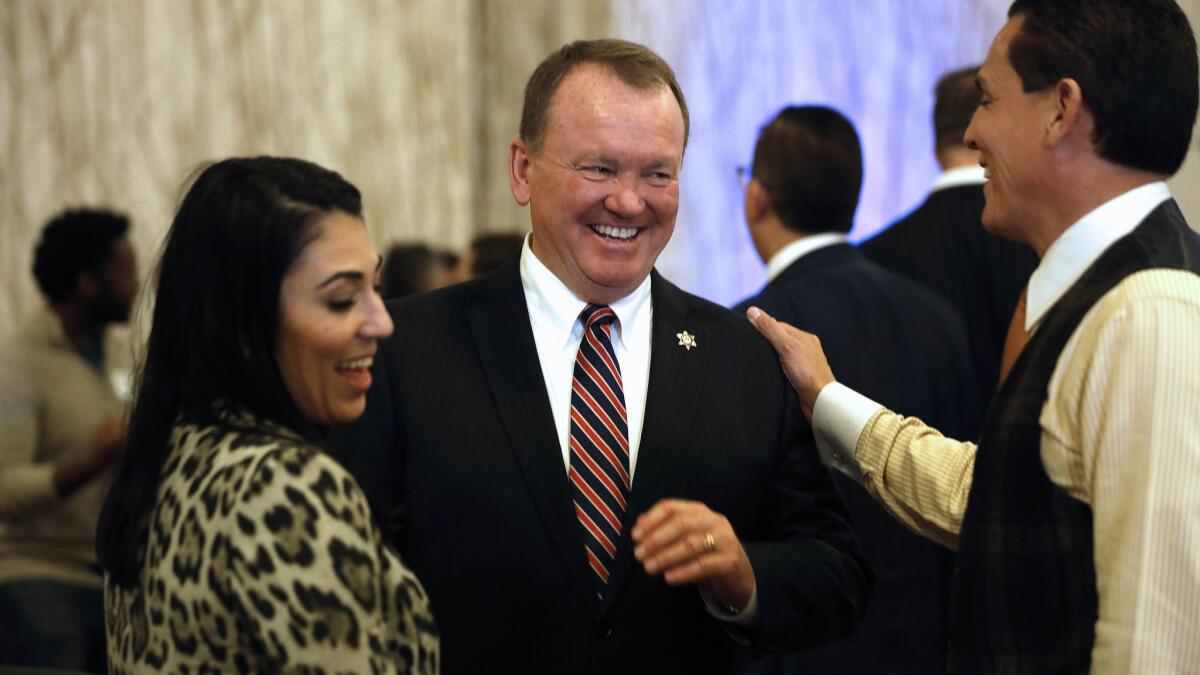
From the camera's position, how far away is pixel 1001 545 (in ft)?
6.11

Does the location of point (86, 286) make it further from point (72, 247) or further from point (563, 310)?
point (563, 310)

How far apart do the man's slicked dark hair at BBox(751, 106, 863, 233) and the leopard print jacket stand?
2.28m

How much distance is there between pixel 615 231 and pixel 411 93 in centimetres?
399

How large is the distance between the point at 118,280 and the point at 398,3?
2443 mm

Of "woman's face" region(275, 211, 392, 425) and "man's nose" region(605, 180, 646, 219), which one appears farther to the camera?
"man's nose" region(605, 180, 646, 219)

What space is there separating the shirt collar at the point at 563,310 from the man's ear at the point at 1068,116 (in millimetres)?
703

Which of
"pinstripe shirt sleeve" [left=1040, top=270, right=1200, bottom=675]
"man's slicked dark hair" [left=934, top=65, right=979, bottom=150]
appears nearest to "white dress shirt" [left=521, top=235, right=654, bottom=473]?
"pinstripe shirt sleeve" [left=1040, top=270, right=1200, bottom=675]

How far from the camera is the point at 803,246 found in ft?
12.2

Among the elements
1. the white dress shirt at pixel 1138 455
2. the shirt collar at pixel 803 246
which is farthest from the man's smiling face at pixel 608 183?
the shirt collar at pixel 803 246

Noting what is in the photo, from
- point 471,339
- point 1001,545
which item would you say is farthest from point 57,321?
point 1001,545

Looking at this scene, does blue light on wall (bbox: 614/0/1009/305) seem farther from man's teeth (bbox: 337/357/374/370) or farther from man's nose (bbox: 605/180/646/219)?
man's teeth (bbox: 337/357/374/370)

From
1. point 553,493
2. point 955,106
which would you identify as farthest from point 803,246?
point 553,493

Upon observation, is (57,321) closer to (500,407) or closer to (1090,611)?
(500,407)

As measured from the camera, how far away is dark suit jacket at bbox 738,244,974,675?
346 centimetres
